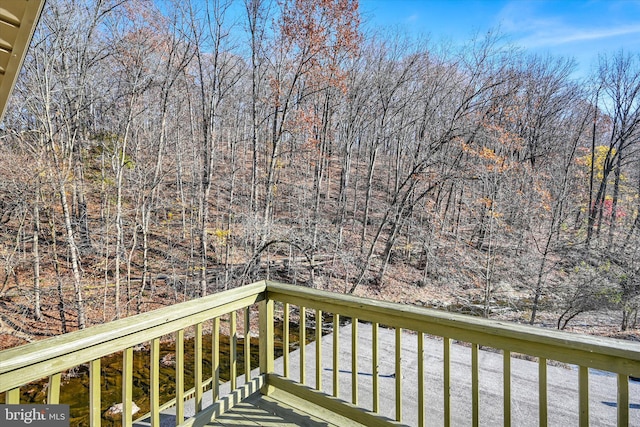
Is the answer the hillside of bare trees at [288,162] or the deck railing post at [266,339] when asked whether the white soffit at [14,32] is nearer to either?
the deck railing post at [266,339]

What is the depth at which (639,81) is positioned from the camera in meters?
12.4

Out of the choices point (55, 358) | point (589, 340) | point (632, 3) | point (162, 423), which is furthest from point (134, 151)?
point (632, 3)

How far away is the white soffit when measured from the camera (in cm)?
109

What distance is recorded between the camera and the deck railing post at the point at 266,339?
242 cm

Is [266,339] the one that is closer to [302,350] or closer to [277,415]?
[302,350]

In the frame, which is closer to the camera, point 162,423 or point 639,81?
point 162,423

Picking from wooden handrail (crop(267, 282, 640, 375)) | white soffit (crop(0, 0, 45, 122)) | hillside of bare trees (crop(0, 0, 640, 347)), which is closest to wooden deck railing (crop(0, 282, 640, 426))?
wooden handrail (crop(267, 282, 640, 375))

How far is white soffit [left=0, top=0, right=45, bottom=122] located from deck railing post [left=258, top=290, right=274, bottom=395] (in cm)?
180

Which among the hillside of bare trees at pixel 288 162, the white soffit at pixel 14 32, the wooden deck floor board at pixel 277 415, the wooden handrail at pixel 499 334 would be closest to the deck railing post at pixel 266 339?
the wooden deck floor board at pixel 277 415

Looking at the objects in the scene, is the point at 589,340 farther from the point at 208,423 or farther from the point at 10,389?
the point at 10,389

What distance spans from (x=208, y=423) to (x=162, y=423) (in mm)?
475

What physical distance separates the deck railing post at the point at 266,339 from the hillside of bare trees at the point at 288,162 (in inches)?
180

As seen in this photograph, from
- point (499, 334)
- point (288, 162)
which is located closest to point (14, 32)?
point (499, 334)

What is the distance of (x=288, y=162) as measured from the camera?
14.5 metres
